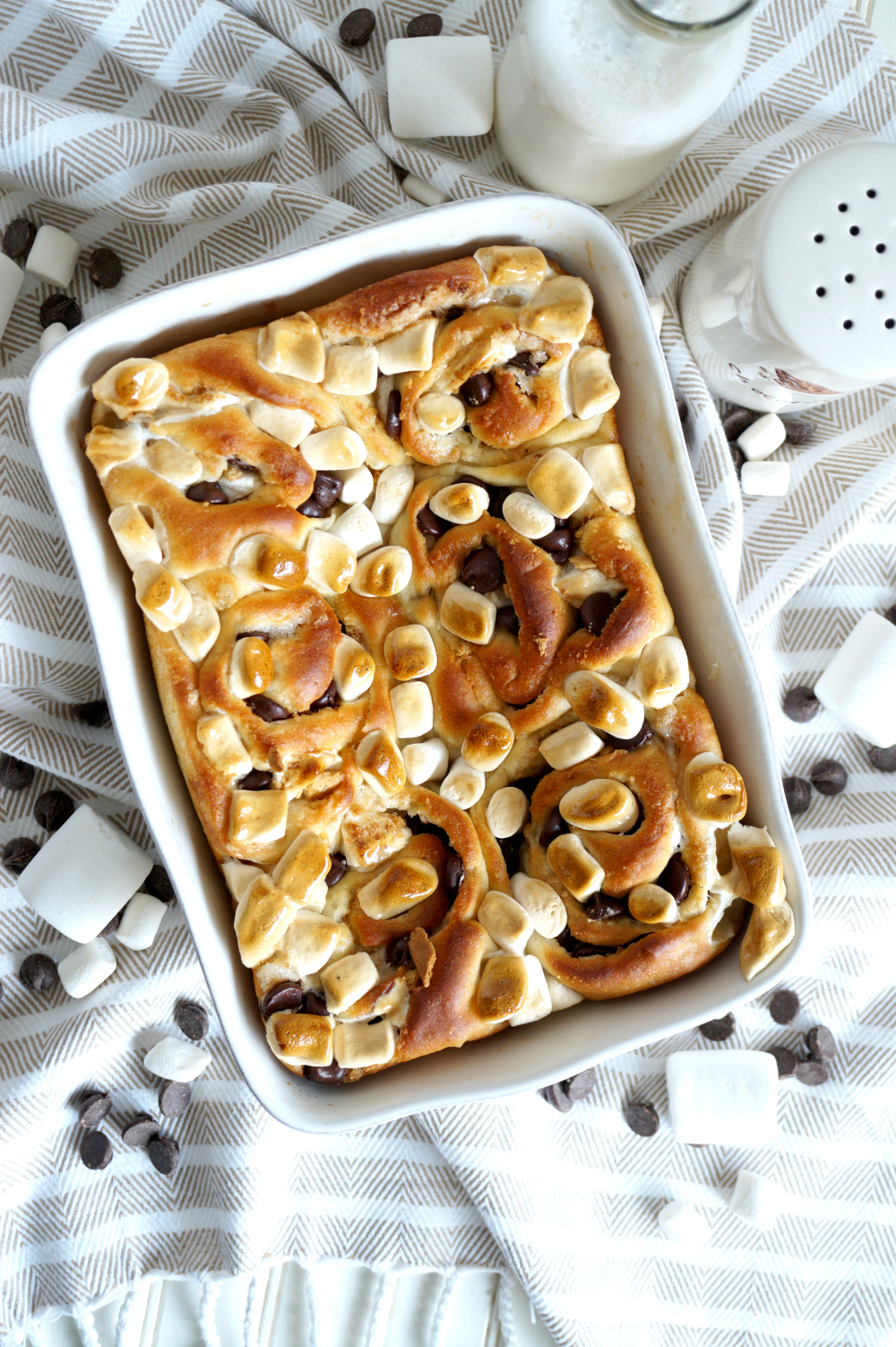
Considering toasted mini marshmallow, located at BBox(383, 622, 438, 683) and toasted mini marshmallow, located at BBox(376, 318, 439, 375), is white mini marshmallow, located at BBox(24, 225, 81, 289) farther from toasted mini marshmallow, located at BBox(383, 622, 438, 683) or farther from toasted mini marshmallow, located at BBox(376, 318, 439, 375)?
toasted mini marshmallow, located at BBox(383, 622, 438, 683)

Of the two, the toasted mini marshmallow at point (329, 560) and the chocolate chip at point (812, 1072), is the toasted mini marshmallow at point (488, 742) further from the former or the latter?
the chocolate chip at point (812, 1072)

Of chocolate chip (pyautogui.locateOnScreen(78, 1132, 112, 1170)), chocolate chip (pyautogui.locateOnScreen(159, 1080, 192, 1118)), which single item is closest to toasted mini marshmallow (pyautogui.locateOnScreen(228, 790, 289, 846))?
chocolate chip (pyautogui.locateOnScreen(159, 1080, 192, 1118))

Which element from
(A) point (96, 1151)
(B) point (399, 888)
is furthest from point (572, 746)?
(A) point (96, 1151)

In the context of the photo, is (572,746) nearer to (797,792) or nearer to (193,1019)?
(797,792)

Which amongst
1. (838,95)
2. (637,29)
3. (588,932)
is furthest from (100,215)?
(588,932)

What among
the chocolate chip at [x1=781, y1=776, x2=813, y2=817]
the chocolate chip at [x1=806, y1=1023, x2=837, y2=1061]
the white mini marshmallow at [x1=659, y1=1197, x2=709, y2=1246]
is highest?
the chocolate chip at [x1=781, y1=776, x2=813, y2=817]

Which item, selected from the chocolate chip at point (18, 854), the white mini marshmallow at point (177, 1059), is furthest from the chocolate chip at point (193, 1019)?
the chocolate chip at point (18, 854)
